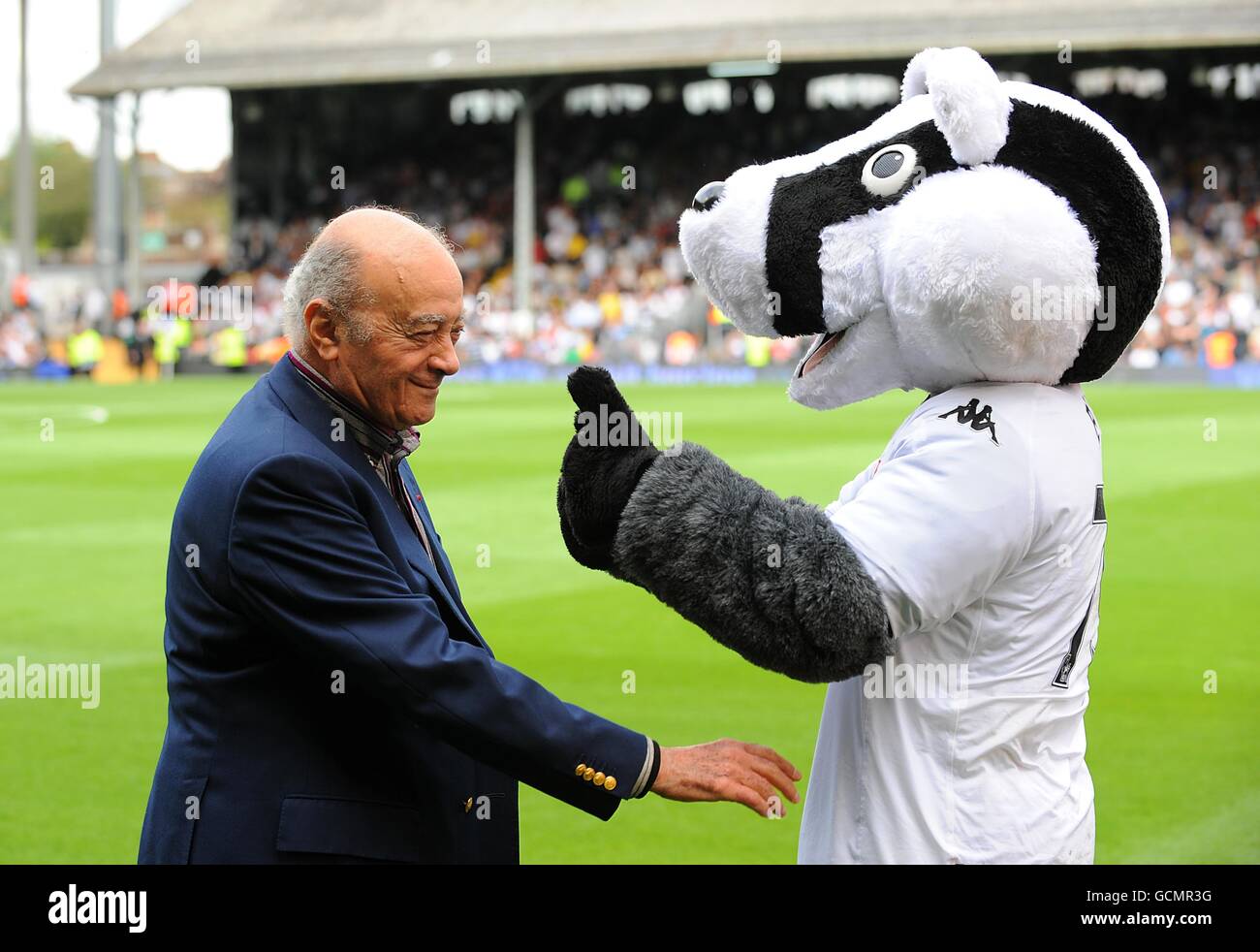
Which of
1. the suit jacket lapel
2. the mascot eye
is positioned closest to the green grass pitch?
the suit jacket lapel

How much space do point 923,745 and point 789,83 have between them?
39.5 metres

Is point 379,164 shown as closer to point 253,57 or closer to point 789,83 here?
point 253,57

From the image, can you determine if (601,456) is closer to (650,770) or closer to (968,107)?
(650,770)

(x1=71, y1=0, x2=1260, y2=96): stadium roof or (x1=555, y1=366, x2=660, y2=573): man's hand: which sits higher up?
(x1=71, y1=0, x2=1260, y2=96): stadium roof

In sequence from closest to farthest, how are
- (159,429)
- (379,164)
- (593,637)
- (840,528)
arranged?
(840,528) < (593,637) < (159,429) < (379,164)

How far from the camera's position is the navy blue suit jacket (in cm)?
263

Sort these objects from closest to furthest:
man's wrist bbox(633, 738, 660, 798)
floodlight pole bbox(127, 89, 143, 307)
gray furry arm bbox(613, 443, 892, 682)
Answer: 1. gray furry arm bbox(613, 443, 892, 682)
2. man's wrist bbox(633, 738, 660, 798)
3. floodlight pole bbox(127, 89, 143, 307)

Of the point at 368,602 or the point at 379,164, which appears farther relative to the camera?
the point at 379,164

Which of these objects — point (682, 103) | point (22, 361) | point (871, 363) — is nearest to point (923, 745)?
point (871, 363)

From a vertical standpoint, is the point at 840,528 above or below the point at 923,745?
above

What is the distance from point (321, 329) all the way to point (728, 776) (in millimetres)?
1063

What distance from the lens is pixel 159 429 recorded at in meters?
19.5

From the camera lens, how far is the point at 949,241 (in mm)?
2670

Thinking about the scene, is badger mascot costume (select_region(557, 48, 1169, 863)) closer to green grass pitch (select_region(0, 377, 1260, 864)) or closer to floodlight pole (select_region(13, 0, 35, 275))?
green grass pitch (select_region(0, 377, 1260, 864))
